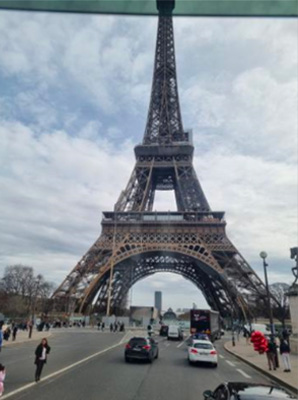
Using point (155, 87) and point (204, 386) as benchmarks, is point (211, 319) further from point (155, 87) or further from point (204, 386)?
point (155, 87)

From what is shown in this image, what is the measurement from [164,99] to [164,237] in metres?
29.3

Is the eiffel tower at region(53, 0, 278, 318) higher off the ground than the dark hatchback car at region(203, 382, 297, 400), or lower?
higher

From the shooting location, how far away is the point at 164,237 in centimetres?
5231

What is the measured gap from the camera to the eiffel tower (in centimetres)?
4603

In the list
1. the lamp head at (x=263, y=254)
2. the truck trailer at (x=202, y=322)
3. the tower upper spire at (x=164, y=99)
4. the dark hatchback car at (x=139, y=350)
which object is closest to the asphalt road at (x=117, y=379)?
the dark hatchback car at (x=139, y=350)

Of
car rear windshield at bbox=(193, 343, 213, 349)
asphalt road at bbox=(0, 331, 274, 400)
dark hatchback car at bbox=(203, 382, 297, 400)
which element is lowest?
asphalt road at bbox=(0, 331, 274, 400)

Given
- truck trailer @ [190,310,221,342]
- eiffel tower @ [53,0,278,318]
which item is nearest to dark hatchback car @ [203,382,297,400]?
truck trailer @ [190,310,221,342]

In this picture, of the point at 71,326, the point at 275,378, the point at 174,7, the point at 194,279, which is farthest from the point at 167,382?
the point at 194,279

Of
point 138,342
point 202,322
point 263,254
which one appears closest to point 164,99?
point 202,322

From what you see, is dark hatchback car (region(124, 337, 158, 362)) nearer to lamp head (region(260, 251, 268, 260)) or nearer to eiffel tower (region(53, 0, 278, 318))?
lamp head (region(260, 251, 268, 260))

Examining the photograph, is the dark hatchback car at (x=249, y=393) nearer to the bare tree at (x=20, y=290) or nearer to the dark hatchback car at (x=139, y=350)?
the dark hatchback car at (x=139, y=350)

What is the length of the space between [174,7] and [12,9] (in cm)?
143

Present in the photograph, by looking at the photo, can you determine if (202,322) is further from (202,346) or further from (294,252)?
(202,346)

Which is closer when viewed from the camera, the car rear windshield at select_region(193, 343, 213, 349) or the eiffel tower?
the car rear windshield at select_region(193, 343, 213, 349)
